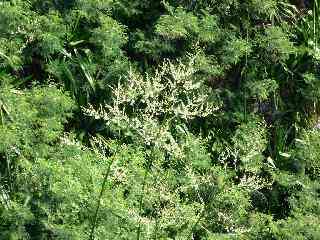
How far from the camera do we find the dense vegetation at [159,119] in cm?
430

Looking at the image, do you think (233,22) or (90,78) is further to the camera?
(233,22)

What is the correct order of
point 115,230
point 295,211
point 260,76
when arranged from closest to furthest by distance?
point 115,230, point 295,211, point 260,76

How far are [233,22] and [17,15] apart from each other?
83.2 inches

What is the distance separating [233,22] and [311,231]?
223 centimetres

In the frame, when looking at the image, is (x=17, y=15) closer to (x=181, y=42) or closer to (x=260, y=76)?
(x=181, y=42)

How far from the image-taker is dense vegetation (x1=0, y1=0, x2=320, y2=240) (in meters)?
4.30

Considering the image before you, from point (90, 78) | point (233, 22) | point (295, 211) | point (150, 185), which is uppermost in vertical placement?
point (233, 22)

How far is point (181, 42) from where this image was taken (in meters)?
5.67

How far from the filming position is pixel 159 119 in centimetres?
557

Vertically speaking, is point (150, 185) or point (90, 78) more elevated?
point (90, 78)

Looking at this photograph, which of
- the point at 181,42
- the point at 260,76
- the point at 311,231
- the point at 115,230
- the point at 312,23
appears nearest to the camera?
the point at 115,230

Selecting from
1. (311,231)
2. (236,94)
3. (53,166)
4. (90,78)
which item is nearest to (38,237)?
(53,166)

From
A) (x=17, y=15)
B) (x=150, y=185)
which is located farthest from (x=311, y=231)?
(x=17, y=15)

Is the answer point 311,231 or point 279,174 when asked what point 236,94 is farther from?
point 311,231
